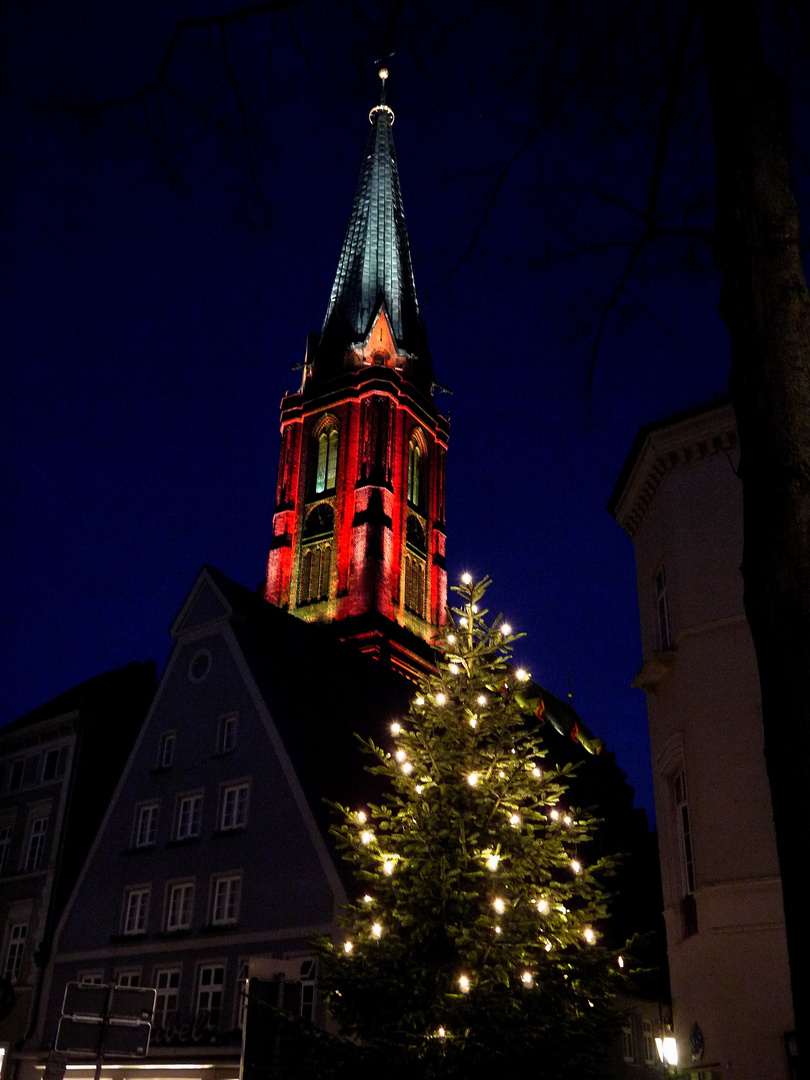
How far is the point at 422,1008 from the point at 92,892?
61.0 feet

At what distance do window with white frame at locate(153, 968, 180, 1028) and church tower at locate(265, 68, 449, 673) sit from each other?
47.9 meters

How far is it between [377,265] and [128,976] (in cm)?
8665

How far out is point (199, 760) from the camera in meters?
30.4

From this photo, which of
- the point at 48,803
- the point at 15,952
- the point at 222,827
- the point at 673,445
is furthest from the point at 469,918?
the point at 48,803

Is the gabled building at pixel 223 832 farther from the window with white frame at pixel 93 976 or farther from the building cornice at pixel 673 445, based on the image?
the building cornice at pixel 673 445

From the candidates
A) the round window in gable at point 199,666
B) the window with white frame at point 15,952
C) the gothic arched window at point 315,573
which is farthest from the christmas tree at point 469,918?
the gothic arched window at point 315,573

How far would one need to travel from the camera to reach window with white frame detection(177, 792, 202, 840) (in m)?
29.8

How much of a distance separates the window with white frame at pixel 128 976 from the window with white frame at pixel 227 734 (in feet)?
20.5

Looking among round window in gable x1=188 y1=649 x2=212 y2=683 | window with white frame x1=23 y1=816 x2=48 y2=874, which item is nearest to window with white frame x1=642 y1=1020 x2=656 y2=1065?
round window in gable x1=188 y1=649 x2=212 y2=683

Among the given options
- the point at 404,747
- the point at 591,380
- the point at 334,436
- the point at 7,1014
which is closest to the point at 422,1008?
the point at 404,747

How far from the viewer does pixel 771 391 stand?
18.3 feet

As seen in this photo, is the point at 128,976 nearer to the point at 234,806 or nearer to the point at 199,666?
the point at 234,806

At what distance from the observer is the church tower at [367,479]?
81938mm

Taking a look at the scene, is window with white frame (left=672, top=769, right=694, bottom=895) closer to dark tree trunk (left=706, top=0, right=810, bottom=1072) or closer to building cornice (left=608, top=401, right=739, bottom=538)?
building cornice (left=608, top=401, right=739, bottom=538)
